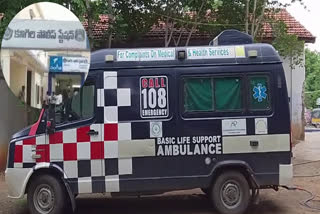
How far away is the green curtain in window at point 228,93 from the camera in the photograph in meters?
7.80

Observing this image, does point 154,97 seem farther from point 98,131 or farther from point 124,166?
point 124,166

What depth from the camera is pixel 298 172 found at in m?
12.4

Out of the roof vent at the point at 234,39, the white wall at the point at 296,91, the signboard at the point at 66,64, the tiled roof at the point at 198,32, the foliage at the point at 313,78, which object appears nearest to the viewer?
the signboard at the point at 66,64

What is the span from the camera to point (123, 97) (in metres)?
7.71

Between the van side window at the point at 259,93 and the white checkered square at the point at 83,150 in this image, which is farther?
the van side window at the point at 259,93

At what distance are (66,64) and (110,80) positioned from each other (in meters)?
1.04

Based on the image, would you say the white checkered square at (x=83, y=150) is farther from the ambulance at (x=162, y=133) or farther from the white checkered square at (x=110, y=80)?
the white checkered square at (x=110, y=80)

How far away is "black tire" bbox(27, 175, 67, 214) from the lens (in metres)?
7.67

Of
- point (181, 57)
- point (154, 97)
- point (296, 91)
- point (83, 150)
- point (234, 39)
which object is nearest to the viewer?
point (83, 150)

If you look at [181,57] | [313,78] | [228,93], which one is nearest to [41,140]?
[181,57]

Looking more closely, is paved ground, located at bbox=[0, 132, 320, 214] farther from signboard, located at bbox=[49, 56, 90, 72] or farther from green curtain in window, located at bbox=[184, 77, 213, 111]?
signboard, located at bbox=[49, 56, 90, 72]

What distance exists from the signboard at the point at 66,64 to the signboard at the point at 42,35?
0.49ft

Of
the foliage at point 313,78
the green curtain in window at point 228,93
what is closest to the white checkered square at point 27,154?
the green curtain in window at point 228,93

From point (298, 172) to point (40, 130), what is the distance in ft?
23.5
